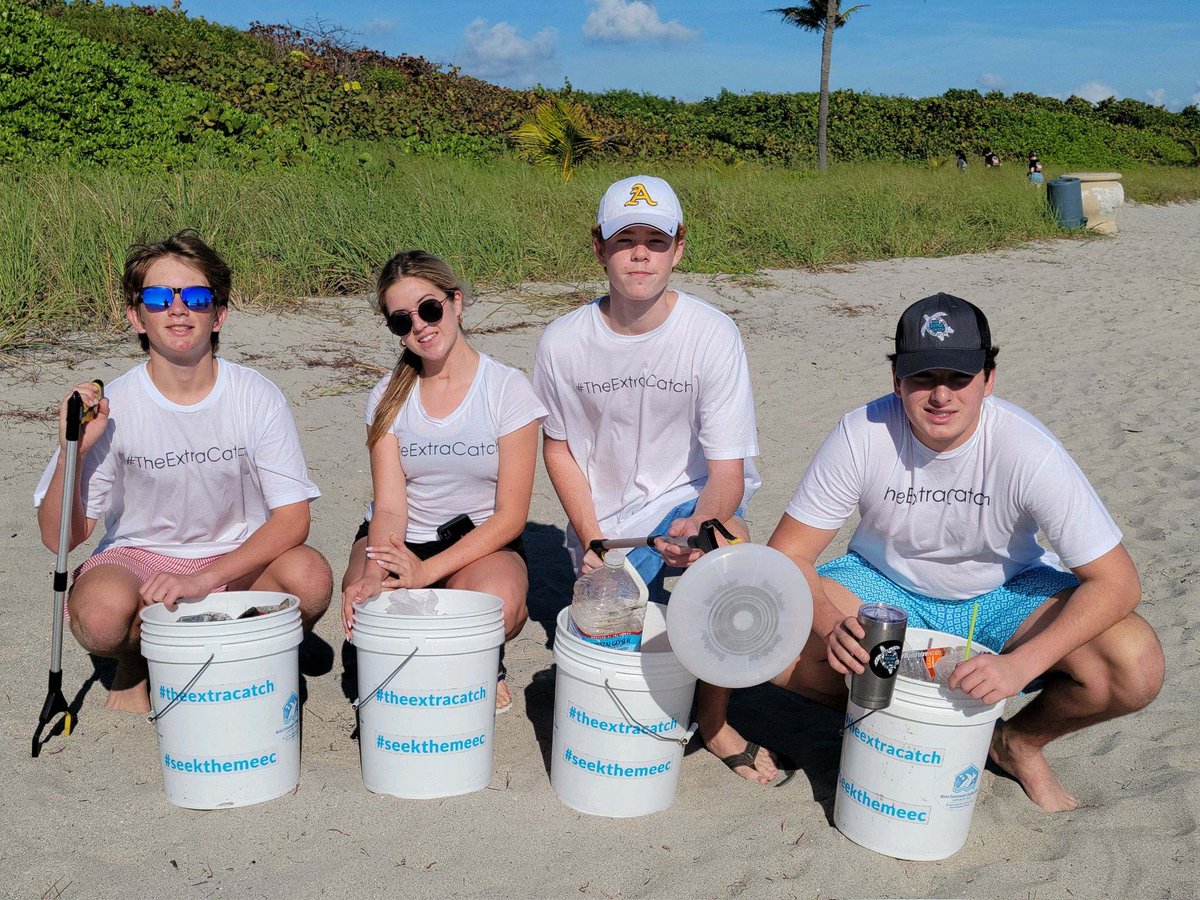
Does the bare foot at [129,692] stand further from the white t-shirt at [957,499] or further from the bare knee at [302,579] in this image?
the white t-shirt at [957,499]

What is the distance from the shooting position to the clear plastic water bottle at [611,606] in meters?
3.12

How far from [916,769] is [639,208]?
6.10ft

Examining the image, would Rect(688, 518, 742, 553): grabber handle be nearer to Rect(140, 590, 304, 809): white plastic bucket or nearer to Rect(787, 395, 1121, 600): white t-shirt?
Rect(787, 395, 1121, 600): white t-shirt

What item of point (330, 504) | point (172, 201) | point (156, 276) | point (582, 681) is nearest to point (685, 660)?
point (582, 681)

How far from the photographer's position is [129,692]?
Answer: 3.60 m

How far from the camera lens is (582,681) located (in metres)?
2.96

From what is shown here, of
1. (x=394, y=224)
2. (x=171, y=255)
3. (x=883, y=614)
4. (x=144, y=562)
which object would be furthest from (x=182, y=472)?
(x=394, y=224)

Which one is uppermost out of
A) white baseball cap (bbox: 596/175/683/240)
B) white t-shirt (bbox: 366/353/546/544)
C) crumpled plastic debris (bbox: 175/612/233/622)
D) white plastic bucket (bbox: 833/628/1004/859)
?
white baseball cap (bbox: 596/175/683/240)

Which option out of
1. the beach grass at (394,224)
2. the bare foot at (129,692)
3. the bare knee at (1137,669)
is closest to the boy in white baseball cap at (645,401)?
the bare knee at (1137,669)

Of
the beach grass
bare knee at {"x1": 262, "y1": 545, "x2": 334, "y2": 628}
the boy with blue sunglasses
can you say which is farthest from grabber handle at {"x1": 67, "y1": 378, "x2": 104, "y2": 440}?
the beach grass

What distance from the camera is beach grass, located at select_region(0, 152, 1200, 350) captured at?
7.63 metres

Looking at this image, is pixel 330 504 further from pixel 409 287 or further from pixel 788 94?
pixel 788 94

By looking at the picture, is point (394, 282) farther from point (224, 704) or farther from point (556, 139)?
point (556, 139)

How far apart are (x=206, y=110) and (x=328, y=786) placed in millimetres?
11372
